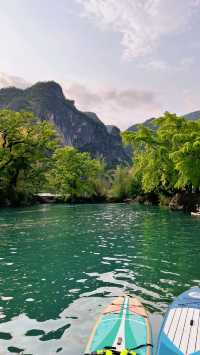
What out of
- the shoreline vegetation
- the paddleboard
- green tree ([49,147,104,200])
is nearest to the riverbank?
the shoreline vegetation

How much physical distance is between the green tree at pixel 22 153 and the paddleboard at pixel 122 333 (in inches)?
1972

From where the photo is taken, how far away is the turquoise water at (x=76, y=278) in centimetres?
866

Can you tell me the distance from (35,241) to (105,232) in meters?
6.08

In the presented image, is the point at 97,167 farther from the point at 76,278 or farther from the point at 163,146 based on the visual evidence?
the point at 76,278

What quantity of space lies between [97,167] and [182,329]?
249ft

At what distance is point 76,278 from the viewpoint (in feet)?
44.8

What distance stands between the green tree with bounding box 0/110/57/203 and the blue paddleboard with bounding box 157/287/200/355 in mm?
50374

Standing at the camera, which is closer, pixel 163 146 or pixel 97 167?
pixel 163 146

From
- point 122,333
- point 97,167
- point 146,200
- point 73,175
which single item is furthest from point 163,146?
point 122,333

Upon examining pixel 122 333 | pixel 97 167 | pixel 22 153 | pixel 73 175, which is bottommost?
pixel 122 333

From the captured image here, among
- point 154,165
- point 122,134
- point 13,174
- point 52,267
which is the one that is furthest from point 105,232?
point 13,174

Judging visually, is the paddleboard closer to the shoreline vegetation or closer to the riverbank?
the shoreline vegetation

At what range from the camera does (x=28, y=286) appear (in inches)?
498

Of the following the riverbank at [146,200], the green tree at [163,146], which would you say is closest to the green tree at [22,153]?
the riverbank at [146,200]
